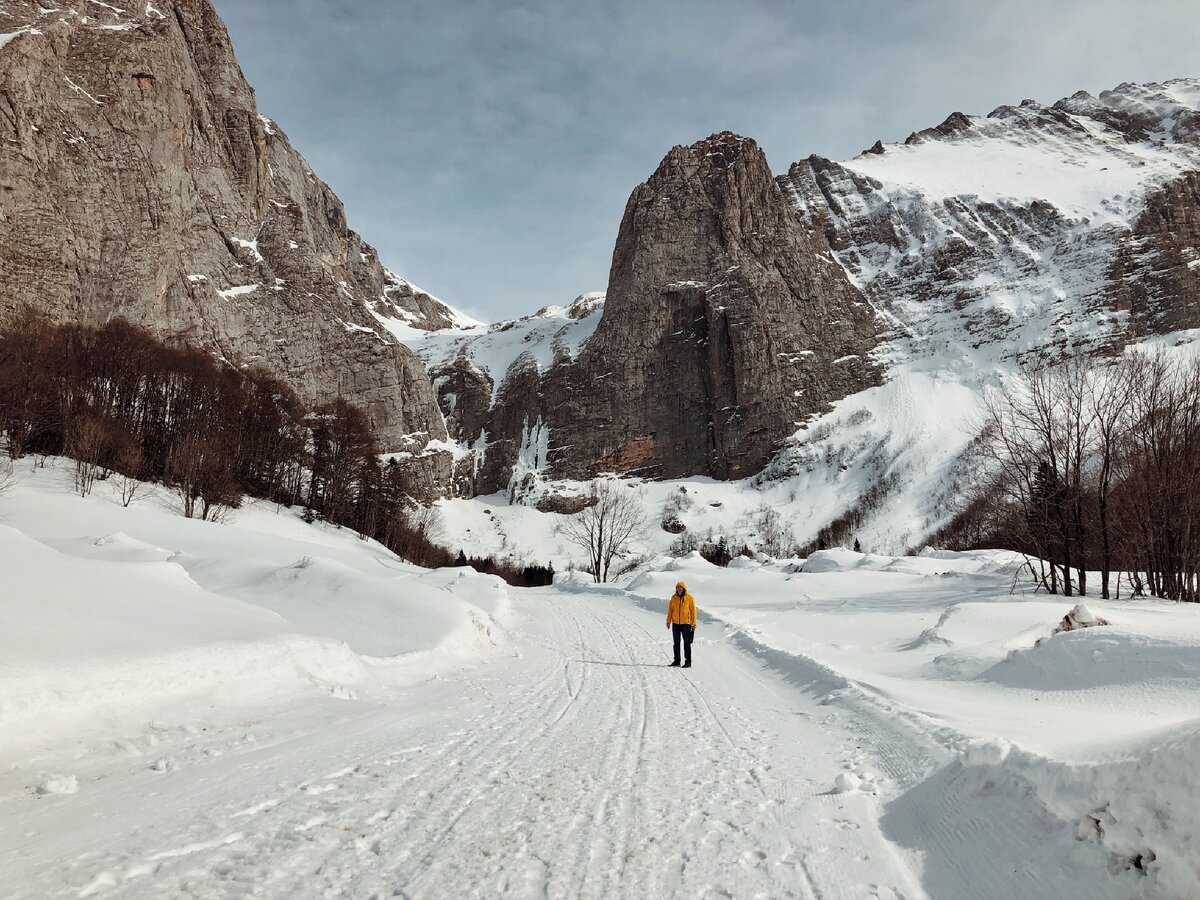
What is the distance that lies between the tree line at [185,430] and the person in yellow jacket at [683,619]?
92.7 ft

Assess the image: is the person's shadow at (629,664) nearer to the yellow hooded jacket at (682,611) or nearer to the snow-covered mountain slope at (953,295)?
the yellow hooded jacket at (682,611)

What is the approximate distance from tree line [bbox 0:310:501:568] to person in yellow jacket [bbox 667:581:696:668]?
28.3 meters

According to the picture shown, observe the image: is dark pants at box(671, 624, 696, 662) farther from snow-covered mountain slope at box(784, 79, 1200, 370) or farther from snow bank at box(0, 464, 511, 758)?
snow-covered mountain slope at box(784, 79, 1200, 370)

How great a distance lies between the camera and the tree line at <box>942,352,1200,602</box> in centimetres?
1867

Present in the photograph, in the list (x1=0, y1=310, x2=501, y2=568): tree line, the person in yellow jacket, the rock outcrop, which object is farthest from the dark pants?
the rock outcrop

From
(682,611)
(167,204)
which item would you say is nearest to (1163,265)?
(682,611)

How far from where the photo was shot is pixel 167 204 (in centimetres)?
6975

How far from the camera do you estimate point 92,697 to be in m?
5.45

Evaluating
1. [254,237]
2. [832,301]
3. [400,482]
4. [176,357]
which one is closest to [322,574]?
[176,357]

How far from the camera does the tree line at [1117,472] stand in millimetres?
18672

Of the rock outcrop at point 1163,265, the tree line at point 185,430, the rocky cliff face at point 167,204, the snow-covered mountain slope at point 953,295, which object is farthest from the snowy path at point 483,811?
the rock outcrop at point 1163,265

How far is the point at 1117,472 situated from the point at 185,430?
46898 millimetres

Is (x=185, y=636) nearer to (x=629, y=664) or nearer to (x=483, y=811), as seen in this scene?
(x=483, y=811)

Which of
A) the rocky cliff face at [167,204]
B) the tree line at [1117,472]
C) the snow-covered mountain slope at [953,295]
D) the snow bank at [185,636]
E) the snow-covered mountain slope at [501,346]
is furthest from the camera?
the snow-covered mountain slope at [501,346]
